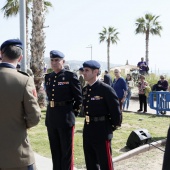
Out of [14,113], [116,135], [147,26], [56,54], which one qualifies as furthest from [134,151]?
[147,26]

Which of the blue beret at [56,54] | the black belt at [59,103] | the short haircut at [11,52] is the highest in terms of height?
the blue beret at [56,54]

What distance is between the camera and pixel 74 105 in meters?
5.09

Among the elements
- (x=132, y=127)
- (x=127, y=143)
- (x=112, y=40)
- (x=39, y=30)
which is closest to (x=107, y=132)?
(x=127, y=143)

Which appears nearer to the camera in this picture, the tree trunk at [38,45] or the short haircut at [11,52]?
the short haircut at [11,52]

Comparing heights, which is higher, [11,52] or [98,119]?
[11,52]

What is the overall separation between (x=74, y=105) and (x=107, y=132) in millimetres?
995

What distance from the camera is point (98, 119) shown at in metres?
4.26

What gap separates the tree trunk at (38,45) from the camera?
45.9 ft

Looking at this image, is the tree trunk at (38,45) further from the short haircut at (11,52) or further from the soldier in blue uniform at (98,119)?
the short haircut at (11,52)

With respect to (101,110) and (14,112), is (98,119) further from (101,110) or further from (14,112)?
(14,112)

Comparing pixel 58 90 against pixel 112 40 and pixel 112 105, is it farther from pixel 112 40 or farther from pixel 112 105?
pixel 112 40

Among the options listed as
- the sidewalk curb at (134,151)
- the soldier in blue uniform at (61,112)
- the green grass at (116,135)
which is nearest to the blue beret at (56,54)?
the soldier in blue uniform at (61,112)

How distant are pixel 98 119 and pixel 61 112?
812 millimetres

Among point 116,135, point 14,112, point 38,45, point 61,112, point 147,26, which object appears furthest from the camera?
point 147,26
